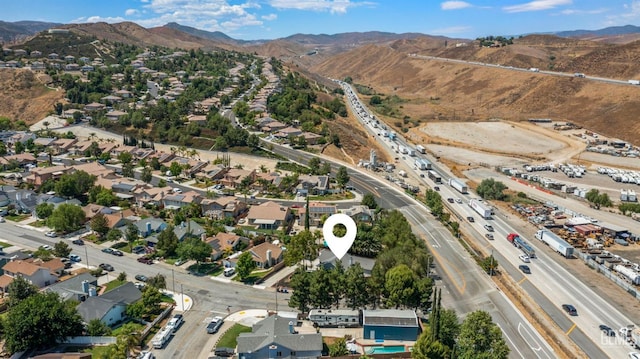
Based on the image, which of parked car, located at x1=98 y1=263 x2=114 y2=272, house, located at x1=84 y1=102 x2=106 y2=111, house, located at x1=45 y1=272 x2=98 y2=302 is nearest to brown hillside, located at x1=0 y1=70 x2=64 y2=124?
house, located at x1=84 y1=102 x2=106 y2=111

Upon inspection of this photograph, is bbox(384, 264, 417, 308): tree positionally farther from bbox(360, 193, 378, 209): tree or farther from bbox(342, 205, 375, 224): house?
bbox(360, 193, 378, 209): tree

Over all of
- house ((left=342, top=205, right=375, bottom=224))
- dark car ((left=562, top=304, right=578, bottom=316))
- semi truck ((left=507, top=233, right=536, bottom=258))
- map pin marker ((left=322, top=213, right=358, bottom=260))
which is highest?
map pin marker ((left=322, top=213, right=358, bottom=260))

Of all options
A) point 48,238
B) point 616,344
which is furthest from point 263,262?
point 616,344

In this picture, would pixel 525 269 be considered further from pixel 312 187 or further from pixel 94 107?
pixel 94 107

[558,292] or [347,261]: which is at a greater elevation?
→ [347,261]

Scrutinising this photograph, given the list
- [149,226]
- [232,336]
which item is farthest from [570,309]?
[149,226]

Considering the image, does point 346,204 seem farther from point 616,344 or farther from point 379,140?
point 379,140
